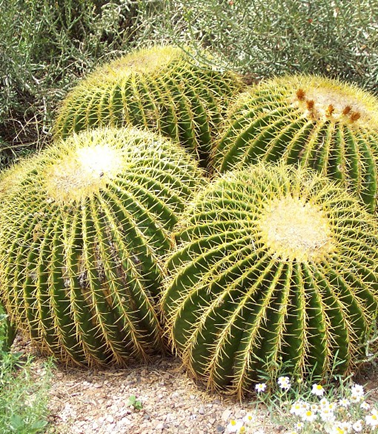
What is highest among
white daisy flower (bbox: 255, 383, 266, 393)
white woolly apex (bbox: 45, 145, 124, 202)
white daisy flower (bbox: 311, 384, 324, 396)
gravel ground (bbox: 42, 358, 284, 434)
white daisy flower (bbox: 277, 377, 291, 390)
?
white woolly apex (bbox: 45, 145, 124, 202)

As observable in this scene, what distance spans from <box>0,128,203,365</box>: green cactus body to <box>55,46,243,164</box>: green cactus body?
21.7 inches

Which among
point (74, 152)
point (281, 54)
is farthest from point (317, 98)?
point (74, 152)

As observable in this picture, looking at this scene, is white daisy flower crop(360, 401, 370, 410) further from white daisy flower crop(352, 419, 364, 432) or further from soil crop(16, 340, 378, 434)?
soil crop(16, 340, 378, 434)

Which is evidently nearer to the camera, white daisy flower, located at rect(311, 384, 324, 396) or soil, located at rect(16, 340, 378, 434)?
white daisy flower, located at rect(311, 384, 324, 396)

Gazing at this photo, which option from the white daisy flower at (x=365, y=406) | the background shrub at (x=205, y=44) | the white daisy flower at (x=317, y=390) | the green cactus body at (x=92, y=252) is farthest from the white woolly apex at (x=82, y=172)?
the white daisy flower at (x=365, y=406)

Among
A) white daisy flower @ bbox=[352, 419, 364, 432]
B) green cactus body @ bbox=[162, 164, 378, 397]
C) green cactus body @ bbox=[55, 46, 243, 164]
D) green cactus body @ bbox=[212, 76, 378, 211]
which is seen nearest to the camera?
white daisy flower @ bbox=[352, 419, 364, 432]

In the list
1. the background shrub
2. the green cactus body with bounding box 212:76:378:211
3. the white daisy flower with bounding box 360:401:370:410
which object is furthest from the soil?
the background shrub

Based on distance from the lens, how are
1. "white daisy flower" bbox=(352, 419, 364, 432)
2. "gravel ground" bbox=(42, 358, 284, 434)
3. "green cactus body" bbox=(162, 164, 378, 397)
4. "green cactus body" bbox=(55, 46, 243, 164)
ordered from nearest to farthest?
1. "white daisy flower" bbox=(352, 419, 364, 432)
2. "green cactus body" bbox=(162, 164, 378, 397)
3. "gravel ground" bbox=(42, 358, 284, 434)
4. "green cactus body" bbox=(55, 46, 243, 164)

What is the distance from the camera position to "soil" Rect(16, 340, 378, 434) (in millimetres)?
2385

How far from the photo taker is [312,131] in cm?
295

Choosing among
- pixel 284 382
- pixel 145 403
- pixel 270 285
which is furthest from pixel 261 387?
pixel 145 403

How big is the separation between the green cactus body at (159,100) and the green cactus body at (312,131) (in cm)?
22

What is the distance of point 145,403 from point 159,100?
1.57 meters

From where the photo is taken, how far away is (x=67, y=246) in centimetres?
258
